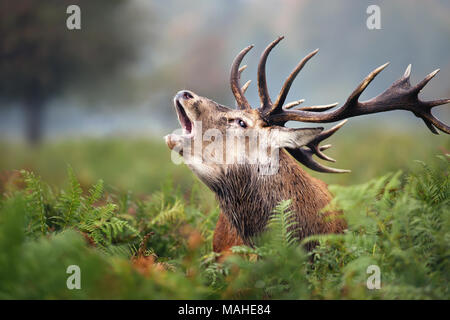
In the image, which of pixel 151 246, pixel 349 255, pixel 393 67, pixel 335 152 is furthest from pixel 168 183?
pixel 393 67

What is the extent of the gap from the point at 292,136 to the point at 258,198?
58 centimetres

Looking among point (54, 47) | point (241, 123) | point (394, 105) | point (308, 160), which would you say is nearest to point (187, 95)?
point (241, 123)

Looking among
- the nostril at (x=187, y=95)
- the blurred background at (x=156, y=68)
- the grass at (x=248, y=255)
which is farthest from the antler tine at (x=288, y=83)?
the blurred background at (x=156, y=68)

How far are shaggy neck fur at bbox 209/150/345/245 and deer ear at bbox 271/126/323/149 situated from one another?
0.22m

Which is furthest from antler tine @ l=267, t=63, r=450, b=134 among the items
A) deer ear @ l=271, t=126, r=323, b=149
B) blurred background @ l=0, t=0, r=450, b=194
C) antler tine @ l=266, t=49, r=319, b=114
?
blurred background @ l=0, t=0, r=450, b=194

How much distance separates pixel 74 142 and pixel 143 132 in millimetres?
2865

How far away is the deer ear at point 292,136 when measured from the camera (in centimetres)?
301

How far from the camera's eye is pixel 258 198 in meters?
3.03

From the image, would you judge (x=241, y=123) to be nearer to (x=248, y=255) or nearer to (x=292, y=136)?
(x=292, y=136)

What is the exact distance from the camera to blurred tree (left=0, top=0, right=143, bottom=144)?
12.6 meters

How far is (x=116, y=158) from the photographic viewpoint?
1252cm

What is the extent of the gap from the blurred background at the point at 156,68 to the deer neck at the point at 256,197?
457 centimetres

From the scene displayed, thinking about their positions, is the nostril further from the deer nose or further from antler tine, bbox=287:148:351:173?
antler tine, bbox=287:148:351:173

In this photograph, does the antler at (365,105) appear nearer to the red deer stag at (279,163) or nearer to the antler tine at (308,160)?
the red deer stag at (279,163)
